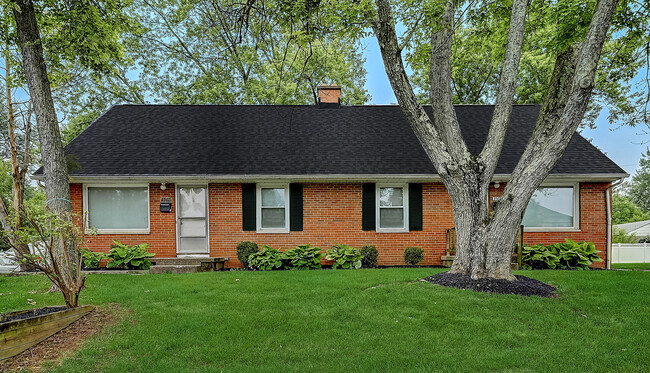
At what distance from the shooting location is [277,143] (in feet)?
38.5

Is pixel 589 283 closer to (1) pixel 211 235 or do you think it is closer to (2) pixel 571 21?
(2) pixel 571 21

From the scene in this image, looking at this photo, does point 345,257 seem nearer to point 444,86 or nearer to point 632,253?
point 444,86

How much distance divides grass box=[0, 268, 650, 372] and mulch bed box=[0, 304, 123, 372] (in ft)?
0.67

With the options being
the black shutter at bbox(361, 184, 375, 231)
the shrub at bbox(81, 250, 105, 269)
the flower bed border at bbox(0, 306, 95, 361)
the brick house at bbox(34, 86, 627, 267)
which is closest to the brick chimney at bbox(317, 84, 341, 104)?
the brick house at bbox(34, 86, 627, 267)

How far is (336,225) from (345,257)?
107 cm

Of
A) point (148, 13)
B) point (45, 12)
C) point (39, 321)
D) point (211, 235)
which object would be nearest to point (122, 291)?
point (39, 321)

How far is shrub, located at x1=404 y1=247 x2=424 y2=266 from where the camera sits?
34.7 ft

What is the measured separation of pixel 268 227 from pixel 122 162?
452 centimetres

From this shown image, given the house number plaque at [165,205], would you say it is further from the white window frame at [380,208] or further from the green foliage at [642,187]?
the green foliage at [642,187]

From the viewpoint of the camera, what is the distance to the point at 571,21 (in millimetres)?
7871

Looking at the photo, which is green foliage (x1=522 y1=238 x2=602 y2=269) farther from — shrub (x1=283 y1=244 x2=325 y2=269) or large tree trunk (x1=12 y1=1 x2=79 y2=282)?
large tree trunk (x1=12 y1=1 x2=79 y2=282)

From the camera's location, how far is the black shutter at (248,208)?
34.7ft

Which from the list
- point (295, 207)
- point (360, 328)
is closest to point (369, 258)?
point (295, 207)

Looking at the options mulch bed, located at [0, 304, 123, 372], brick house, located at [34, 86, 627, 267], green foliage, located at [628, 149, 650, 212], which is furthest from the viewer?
green foliage, located at [628, 149, 650, 212]
